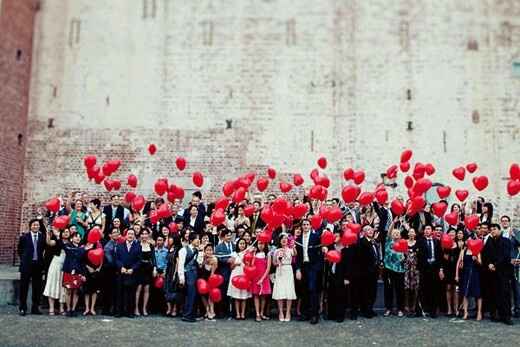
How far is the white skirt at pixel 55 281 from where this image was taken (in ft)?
26.8

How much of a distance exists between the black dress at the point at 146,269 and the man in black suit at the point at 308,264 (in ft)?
6.90

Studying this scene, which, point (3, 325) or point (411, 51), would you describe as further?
point (411, 51)

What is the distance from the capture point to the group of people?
816 cm

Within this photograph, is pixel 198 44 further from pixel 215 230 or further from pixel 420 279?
pixel 420 279

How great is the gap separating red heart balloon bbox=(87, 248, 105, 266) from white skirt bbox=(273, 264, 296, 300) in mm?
2467

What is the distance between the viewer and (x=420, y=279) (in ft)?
27.7

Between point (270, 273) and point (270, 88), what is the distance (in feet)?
22.5

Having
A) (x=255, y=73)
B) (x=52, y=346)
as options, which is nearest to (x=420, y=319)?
(x=52, y=346)

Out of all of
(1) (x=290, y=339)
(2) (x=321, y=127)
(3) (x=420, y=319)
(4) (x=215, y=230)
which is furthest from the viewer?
(2) (x=321, y=127)

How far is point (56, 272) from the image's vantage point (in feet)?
27.1

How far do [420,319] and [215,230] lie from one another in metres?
3.28

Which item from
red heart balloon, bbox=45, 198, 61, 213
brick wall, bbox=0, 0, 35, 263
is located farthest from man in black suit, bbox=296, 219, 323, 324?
brick wall, bbox=0, 0, 35, 263

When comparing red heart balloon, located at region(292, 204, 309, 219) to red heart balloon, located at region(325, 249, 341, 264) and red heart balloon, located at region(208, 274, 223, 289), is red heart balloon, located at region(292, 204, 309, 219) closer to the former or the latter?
red heart balloon, located at region(325, 249, 341, 264)

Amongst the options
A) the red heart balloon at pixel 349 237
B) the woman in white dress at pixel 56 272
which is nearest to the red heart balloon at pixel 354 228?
the red heart balloon at pixel 349 237
